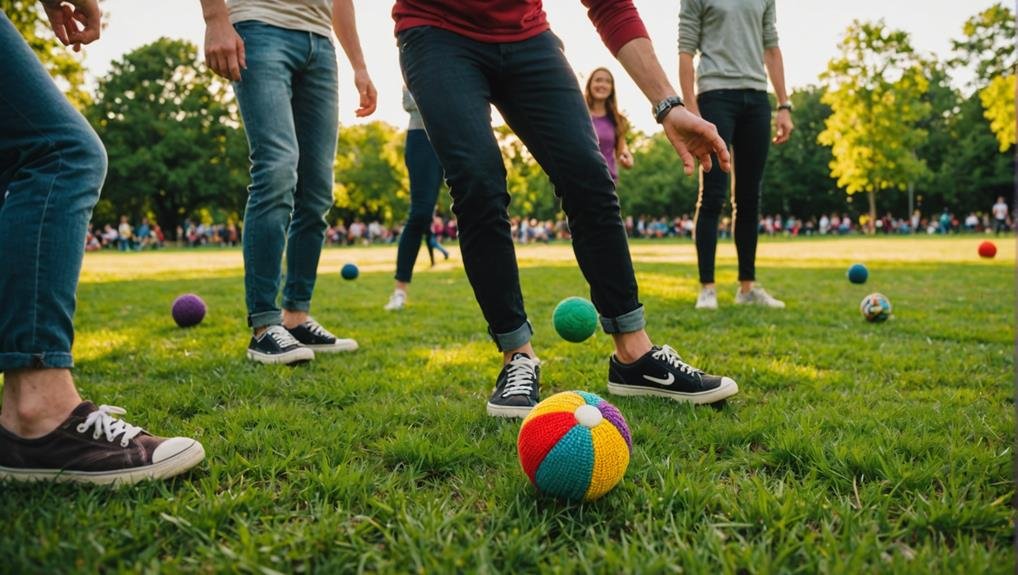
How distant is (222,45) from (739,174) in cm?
421

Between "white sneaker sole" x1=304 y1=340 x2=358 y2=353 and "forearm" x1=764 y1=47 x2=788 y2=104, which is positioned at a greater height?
"forearm" x1=764 y1=47 x2=788 y2=104

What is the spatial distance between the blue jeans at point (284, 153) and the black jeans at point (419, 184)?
5.96 feet

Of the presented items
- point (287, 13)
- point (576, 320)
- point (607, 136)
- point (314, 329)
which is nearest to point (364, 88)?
point (287, 13)

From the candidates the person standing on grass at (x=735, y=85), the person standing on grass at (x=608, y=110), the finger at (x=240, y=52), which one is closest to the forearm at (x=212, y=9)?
the finger at (x=240, y=52)

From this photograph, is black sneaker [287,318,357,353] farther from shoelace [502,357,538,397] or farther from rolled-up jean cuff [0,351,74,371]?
rolled-up jean cuff [0,351,74,371]

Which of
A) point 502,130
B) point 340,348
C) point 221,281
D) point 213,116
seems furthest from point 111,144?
point 340,348

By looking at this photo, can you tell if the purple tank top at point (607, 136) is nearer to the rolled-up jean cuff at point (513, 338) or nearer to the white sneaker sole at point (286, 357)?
the white sneaker sole at point (286, 357)

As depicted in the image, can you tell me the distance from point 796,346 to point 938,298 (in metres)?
3.54

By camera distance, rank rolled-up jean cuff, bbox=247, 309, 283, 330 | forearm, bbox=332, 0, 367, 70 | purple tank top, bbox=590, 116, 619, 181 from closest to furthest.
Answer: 1. rolled-up jean cuff, bbox=247, 309, 283, 330
2. forearm, bbox=332, 0, 367, 70
3. purple tank top, bbox=590, 116, 619, 181

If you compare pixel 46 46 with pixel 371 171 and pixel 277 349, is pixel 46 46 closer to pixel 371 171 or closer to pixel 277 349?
pixel 277 349

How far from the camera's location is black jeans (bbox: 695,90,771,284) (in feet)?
17.4

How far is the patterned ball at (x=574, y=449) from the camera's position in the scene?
70.2 inches

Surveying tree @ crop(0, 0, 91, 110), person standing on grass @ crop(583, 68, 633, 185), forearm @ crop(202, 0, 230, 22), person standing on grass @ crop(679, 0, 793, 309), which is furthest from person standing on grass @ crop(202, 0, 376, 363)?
tree @ crop(0, 0, 91, 110)

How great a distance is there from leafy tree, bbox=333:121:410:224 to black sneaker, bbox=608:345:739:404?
5596 centimetres
